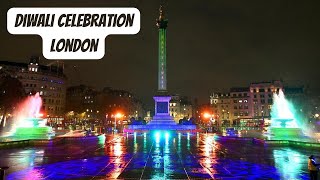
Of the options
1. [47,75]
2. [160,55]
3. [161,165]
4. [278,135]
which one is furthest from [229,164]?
[47,75]

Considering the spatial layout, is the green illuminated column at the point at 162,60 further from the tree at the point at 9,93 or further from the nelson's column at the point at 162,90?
the tree at the point at 9,93

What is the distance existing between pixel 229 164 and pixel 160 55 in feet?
232

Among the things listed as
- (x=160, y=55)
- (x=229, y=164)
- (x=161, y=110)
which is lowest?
(x=229, y=164)

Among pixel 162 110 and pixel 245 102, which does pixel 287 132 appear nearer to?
pixel 162 110

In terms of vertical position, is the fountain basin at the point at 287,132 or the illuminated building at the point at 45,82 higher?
the illuminated building at the point at 45,82

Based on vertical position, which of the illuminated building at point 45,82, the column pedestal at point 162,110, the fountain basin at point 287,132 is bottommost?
the fountain basin at point 287,132

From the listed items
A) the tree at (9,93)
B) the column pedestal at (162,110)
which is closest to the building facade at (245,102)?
the column pedestal at (162,110)

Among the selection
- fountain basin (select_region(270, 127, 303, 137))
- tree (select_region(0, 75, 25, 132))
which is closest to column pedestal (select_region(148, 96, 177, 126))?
tree (select_region(0, 75, 25, 132))

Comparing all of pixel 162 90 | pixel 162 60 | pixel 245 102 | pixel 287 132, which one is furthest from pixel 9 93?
pixel 245 102

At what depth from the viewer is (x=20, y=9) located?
57.8 ft

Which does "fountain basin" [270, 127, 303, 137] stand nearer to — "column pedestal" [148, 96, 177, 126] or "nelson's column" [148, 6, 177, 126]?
"nelson's column" [148, 6, 177, 126]

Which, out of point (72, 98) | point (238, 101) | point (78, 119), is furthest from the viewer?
point (72, 98)

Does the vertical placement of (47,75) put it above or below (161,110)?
above

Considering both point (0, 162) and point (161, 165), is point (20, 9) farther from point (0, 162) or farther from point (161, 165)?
point (161, 165)
